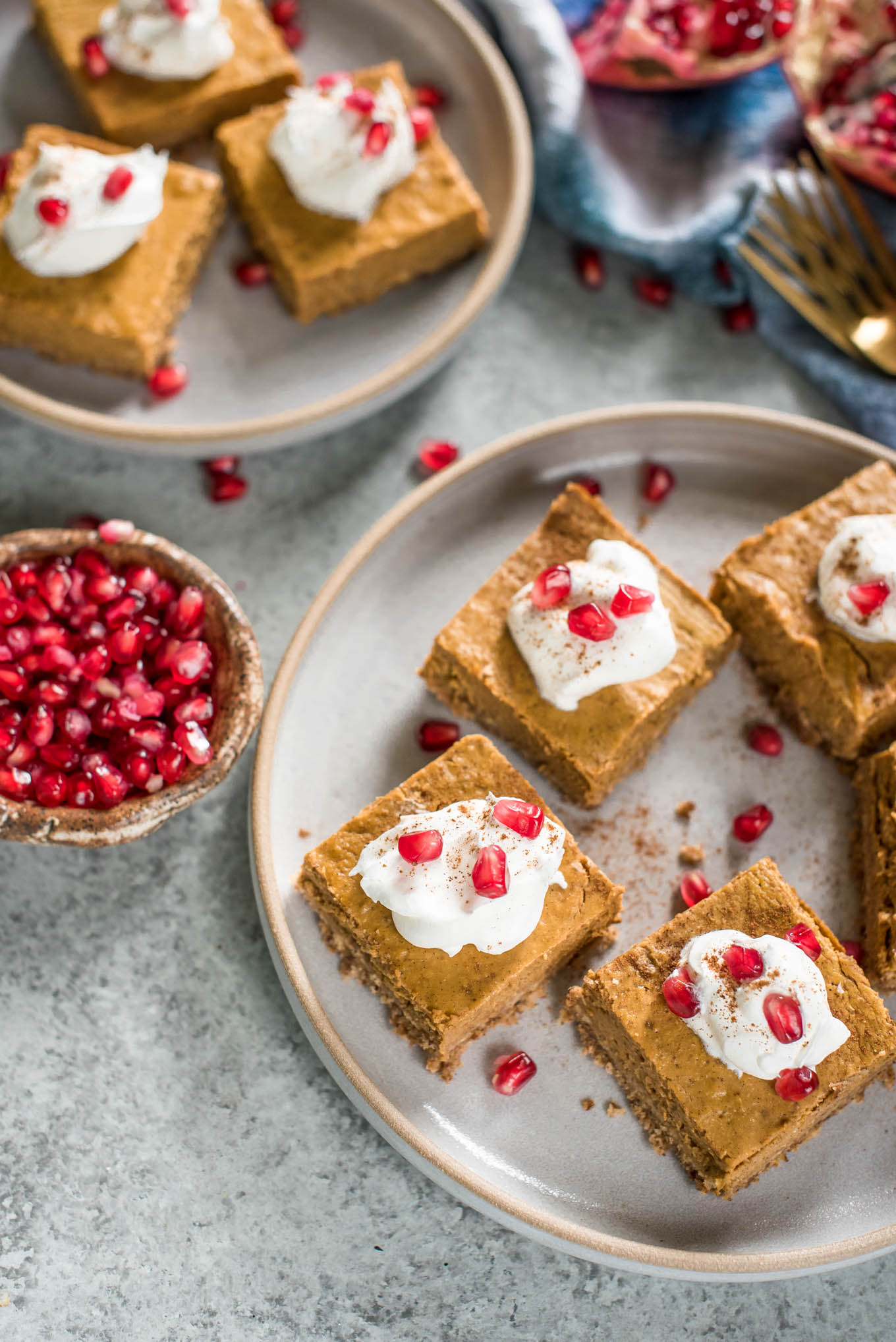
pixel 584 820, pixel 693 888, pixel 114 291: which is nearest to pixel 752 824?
pixel 693 888

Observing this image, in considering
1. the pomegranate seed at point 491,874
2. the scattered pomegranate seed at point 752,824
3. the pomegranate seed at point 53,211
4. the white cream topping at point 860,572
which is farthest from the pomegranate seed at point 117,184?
the scattered pomegranate seed at point 752,824

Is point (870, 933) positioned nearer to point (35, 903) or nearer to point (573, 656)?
point (573, 656)

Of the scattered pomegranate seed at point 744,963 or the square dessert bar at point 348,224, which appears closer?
the scattered pomegranate seed at point 744,963

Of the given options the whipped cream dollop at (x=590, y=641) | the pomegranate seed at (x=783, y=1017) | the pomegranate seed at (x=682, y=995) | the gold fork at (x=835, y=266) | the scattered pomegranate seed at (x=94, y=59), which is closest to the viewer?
the pomegranate seed at (x=783, y=1017)

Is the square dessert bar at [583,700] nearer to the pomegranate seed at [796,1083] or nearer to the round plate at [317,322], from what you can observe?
the round plate at [317,322]

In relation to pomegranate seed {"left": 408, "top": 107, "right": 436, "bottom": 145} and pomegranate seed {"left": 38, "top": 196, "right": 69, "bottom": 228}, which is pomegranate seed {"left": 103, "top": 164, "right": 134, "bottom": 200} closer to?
pomegranate seed {"left": 38, "top": 196, "right": 69, "bottom": 228}

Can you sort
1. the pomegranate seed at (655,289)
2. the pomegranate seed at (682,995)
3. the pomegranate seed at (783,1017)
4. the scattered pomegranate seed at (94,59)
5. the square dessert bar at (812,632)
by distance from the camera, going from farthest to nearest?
the pomegranate seed at (655,289), the scattered pomegranate seed at (94,59), the square dessert bar at (812,632), the pomegranate seed at (682,995), the pomegranate seed at (783,1017)

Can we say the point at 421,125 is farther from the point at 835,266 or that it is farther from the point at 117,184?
the point at 835,266

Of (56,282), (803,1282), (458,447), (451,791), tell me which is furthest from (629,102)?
(803,1282)

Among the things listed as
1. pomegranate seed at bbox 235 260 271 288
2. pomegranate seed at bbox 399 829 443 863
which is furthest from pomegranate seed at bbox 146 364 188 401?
pomegranate seed at bbox 399 829 443 863
